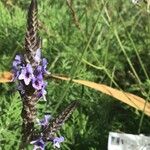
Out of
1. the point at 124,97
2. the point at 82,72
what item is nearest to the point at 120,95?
the point at 124,97

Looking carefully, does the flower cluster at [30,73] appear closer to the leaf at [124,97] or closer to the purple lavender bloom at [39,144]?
the purple lavender bloom at [39,144]

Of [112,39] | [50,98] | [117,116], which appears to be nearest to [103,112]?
[117,116]

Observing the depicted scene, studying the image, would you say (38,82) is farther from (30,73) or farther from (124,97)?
(124,97)

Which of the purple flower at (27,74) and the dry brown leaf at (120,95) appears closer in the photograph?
the purple flower at (27,74)

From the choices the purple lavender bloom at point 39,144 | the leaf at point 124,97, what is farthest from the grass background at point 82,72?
the purple lavender bloom at point 39,144

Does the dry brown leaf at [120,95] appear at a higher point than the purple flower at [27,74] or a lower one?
lower

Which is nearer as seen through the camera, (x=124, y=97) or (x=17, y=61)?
(x=17, y=61)

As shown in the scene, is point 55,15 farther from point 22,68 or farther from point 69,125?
point 22,68
